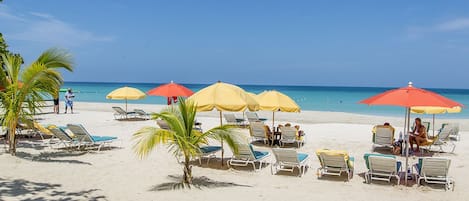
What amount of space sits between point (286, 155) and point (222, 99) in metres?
1.74

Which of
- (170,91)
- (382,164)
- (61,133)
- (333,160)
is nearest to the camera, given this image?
(382,164)

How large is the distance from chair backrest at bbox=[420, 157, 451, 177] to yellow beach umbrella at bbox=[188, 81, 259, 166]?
3.54m

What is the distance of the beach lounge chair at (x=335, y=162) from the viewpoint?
25.4 ft

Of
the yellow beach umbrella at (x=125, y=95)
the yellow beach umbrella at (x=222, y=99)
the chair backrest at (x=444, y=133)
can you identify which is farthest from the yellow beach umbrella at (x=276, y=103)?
the yellow beach umbrella at (x=125, y=95)

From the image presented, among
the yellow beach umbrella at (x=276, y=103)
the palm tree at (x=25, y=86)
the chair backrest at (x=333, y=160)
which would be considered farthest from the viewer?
the yellow beach umbrella at (x=276, y=103)

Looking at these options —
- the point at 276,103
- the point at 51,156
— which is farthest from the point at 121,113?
the point at 276,103

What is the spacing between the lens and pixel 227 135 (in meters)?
6.91

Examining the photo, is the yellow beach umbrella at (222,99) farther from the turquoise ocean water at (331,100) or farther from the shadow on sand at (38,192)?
the turquoise ocean water at (331,100)

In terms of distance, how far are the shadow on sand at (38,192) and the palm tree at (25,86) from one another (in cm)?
275

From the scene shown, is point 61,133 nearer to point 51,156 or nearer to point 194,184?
point 51,156

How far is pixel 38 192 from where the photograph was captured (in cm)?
632

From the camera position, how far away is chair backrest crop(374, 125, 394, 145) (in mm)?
10953

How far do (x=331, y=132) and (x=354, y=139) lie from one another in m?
1.75

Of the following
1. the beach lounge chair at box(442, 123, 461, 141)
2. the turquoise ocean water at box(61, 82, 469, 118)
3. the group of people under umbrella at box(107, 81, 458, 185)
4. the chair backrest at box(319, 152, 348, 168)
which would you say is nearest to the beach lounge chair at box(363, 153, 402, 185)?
the group of people under umbrella at box(107, 81, 458, 185)
